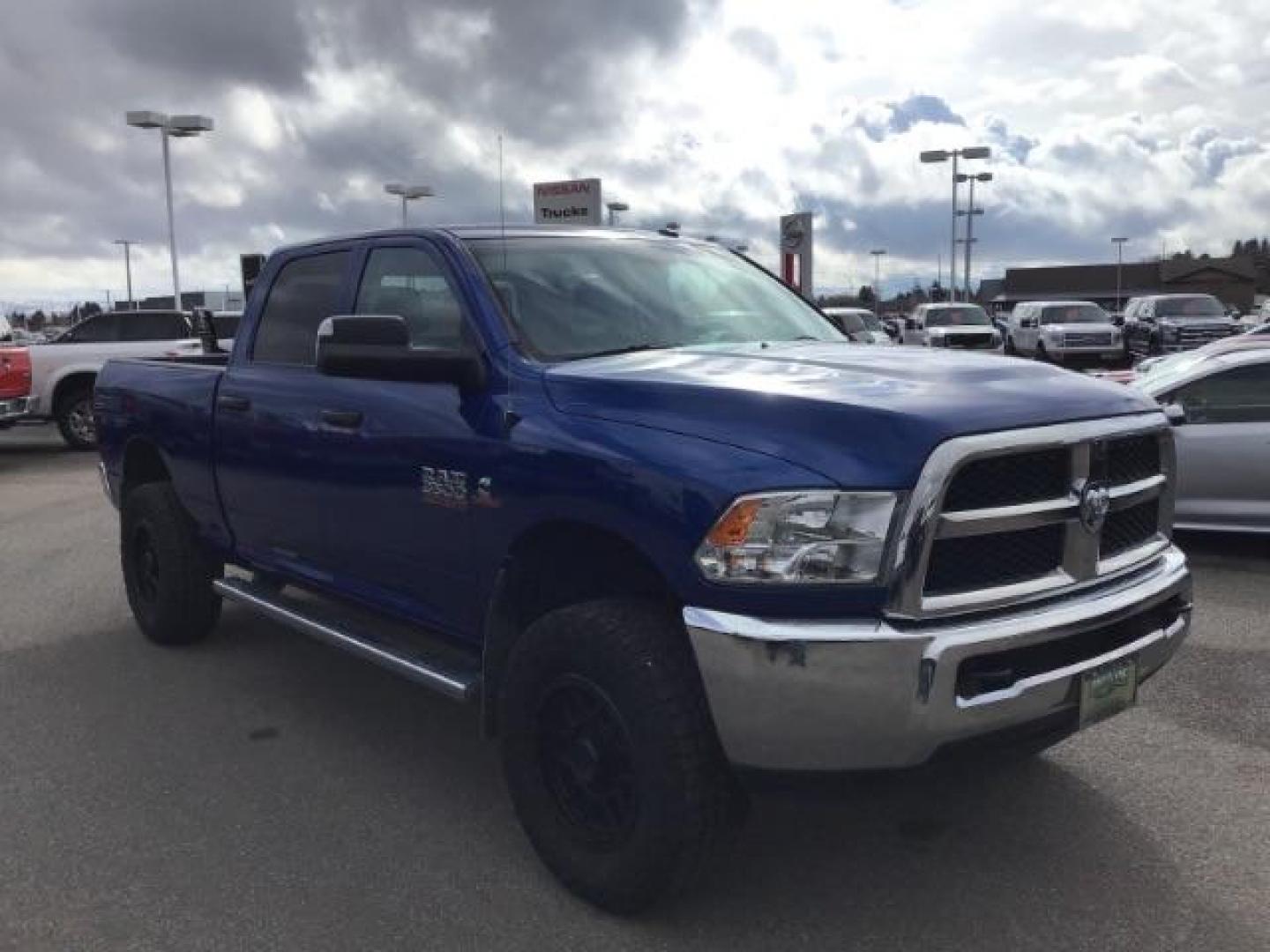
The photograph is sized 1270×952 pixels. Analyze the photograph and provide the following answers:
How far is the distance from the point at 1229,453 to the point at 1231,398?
1.31ft

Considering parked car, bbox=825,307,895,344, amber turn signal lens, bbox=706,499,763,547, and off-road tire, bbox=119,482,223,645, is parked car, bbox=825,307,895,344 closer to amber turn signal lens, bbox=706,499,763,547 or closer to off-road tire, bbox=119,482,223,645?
amber turn signal lens, bbox=706,499,763,547

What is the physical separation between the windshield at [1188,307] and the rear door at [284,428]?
2798cm

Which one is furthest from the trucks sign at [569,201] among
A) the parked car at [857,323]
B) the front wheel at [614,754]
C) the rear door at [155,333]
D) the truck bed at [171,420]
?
the front wheel at [614,754]

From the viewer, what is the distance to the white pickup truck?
15.5 m

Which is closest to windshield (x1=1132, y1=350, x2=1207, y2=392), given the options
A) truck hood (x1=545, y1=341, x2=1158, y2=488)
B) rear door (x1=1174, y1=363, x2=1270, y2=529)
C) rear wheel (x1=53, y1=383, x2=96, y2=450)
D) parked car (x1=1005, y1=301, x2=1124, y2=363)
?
rear door (x1=1174, y1=363, x2=1270, y2=529)

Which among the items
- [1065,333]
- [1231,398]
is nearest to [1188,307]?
[1065,333]

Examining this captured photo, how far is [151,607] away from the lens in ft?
19.4

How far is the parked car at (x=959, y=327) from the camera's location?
2541 centimetres

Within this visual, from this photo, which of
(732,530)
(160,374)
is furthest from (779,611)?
(160,374)

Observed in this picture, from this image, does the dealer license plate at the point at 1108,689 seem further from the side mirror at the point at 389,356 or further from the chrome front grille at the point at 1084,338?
the chrome front grille at the point at 1084,338

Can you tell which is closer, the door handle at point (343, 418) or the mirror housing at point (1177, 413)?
the door handle at point (343, 418)

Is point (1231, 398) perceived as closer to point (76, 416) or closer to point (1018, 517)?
point (1018, 517)

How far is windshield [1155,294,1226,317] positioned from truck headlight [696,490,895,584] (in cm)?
2900

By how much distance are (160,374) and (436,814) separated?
2915mm
